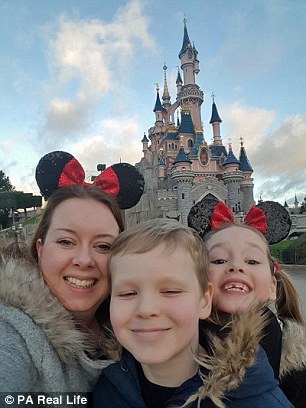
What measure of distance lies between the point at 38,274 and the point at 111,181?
67 centimetres

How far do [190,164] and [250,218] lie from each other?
114 feet

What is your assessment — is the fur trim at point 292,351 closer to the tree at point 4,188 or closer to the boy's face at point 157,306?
the boy's face at point 157,306

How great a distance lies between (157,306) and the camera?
1.12 m

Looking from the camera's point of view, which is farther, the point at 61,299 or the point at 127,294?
the point at 61,299

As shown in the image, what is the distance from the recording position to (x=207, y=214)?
7.00 feet

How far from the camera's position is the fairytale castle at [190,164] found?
35.5 m

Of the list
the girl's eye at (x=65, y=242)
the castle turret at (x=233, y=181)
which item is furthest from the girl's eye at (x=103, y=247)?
the castle turret at (x=233, y=181)

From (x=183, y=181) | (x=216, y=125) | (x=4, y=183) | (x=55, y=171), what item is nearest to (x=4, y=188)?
(x=4, y=183)

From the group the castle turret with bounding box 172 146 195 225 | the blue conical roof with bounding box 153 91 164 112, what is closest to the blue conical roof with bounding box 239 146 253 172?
the castle turret with bounding box 172 146 195 225

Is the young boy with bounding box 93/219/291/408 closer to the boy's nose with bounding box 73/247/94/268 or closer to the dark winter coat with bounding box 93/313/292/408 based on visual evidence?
the dark winter coat with bounding box 93/313/292/408

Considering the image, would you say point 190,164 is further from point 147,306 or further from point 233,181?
point 147,306

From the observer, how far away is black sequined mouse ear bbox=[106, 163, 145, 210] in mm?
1955

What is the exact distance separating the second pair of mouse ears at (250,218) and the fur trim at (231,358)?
78 cm

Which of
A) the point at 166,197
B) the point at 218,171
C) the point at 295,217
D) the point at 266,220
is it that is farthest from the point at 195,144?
the point at 266,220
